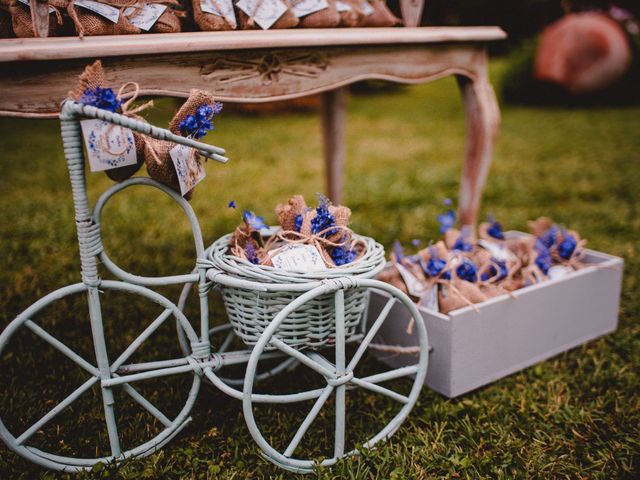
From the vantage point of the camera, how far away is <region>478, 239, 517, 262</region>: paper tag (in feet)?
6.02

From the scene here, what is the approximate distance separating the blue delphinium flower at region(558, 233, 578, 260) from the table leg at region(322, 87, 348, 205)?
0.87 m

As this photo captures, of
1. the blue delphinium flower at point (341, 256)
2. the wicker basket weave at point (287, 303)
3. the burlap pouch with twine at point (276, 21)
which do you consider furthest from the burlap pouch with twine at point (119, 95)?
the blue delphinium flower at point (341, 256)

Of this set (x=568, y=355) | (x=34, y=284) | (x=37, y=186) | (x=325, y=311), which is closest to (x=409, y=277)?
(x=325, y=311)

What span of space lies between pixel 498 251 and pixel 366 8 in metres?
0.85

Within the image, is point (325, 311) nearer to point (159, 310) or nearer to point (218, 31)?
point (218, 31)

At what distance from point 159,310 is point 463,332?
1.05 meters

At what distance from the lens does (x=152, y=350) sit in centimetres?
177

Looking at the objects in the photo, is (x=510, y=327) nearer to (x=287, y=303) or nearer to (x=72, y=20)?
(x=287, y=303)

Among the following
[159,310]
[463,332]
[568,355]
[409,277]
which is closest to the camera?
[463,332]

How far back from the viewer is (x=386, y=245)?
261cm

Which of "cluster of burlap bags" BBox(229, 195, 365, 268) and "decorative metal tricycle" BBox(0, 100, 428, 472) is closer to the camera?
"decorative metal tricycle" BBox(0, 100, 428, 472)

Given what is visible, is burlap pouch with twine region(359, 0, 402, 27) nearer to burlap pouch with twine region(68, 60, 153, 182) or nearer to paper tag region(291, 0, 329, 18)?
paper tag region(291, 0, 329, 18)

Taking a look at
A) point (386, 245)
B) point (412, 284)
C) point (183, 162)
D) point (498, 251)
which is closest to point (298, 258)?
point (183, 162)

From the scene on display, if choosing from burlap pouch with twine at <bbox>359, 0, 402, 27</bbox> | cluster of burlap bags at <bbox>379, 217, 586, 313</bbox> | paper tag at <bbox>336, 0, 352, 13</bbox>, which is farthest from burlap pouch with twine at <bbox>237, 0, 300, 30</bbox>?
cluster of burlap bags at <bbox>379, 217, 586, 313</bbox>
